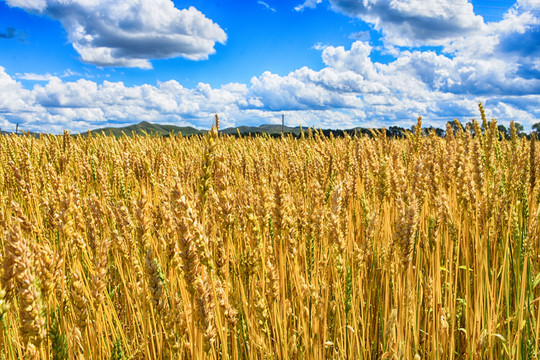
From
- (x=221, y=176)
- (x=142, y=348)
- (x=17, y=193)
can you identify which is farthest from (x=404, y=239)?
(x=17, y=193)

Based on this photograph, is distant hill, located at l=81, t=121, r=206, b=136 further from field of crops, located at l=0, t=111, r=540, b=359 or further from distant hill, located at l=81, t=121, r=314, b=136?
field of crops, located at l=0, t=111, r=540, b=359

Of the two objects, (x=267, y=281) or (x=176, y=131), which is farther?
(x=176, y=131)

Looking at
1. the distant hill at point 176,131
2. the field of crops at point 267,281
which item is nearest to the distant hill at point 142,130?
the distant hill at point 176,131

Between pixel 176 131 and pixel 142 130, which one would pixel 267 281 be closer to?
pixel 142 130

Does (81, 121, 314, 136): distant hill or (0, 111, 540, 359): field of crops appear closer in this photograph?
(0, 111, 540, 359): field of crops

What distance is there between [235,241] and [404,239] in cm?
122

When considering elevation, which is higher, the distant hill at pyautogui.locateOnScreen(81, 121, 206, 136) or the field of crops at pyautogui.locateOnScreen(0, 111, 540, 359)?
the distant hill at pyautogui.locateOnScreen(81, 121, 206, 136)

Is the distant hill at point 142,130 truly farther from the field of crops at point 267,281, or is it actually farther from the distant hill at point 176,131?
A: the field of crops at point 267,281

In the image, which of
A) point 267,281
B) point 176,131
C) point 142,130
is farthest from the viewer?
point 176,131

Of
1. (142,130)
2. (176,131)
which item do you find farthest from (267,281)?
(176,131)

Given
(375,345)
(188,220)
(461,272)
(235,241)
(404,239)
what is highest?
(188,220)

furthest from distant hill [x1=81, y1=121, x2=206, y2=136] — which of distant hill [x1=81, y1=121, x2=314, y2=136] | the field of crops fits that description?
the field of crops

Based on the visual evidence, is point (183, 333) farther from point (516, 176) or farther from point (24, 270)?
point (516, 176)

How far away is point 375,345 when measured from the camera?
1611 millimetres
